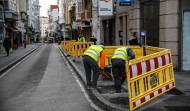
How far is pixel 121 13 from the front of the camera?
2034cm

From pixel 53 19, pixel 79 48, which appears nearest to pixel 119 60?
pixel 79 48

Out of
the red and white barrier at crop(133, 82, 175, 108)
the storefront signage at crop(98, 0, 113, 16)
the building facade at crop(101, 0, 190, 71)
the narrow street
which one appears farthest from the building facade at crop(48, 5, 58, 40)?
the red and white barrier at crop(133, 82, 175, 108)

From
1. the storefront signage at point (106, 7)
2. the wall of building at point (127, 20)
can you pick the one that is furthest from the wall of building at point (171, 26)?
the storefront signage at point (106, 7)

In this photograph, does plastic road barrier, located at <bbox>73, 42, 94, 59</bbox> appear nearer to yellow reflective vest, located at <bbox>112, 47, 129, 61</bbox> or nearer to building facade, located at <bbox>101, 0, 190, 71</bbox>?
building facade, located at <bbox>101, 0, 190, 71</bbox>

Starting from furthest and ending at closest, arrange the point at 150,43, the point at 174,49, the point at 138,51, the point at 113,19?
1. the point at 113,19
2. the point at 150,43
3. the point at 174,49
4. the point at 138,51

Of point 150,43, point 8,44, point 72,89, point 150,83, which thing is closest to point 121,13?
point 150,43

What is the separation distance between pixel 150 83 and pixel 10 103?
379 centimetres

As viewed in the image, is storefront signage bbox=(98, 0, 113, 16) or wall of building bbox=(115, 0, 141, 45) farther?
storefront signage bbox=(98, 0, 113, 16)

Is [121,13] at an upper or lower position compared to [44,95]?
upper

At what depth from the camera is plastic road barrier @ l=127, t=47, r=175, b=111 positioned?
573 cm

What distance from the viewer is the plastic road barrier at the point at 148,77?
226 inches

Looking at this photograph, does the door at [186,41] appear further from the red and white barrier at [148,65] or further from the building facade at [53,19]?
the building facade at [53,19]

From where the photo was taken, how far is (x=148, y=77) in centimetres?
638

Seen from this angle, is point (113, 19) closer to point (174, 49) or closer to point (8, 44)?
point (8, 44)
